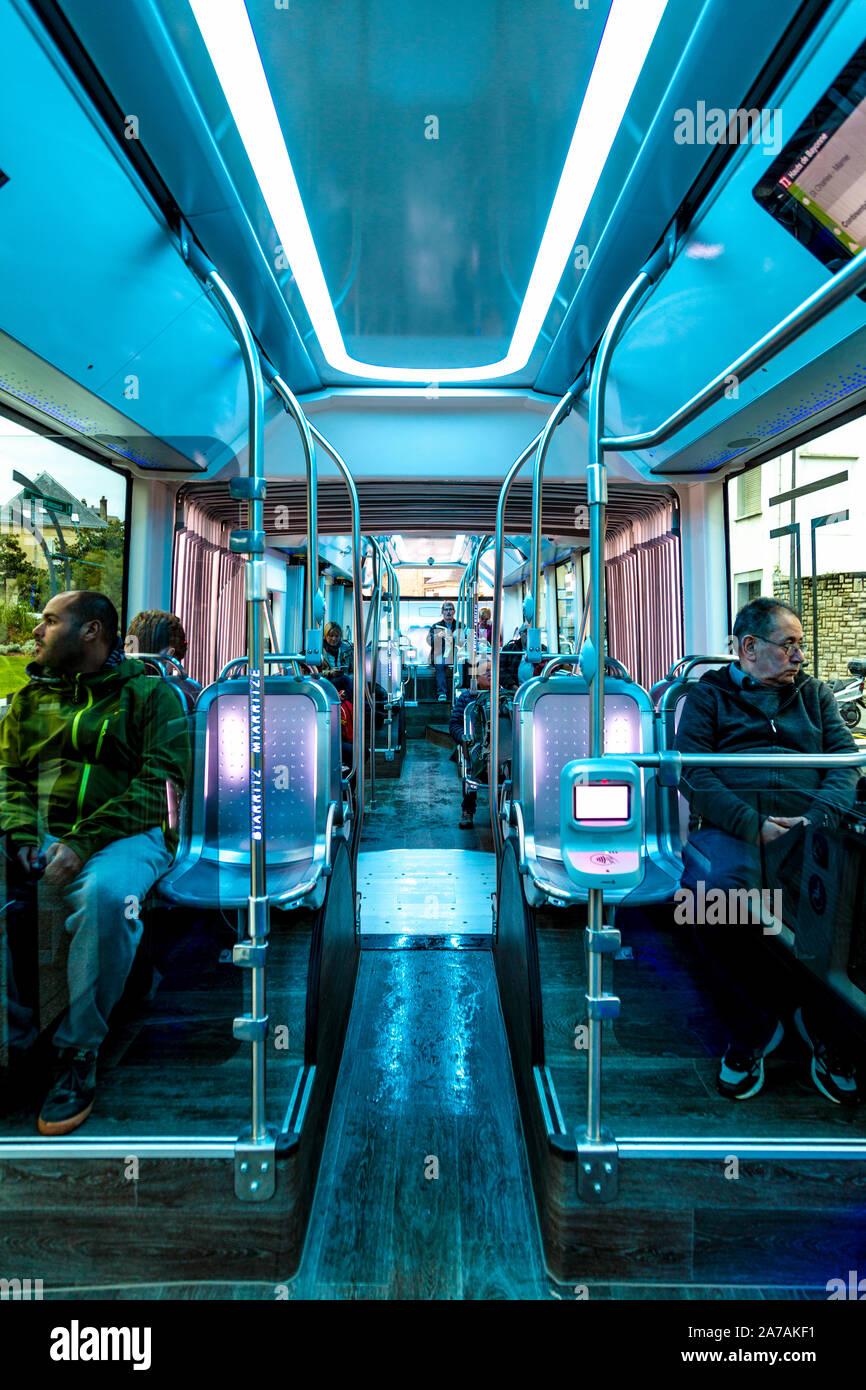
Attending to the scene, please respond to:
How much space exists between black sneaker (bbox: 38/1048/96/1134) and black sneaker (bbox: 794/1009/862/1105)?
1.96 m

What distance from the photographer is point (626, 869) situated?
1.60 m

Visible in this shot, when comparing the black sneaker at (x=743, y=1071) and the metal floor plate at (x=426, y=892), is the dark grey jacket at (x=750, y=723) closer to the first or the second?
the black sneaker at (x=743, y=1071)

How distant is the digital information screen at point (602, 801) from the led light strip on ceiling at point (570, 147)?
2.04 m

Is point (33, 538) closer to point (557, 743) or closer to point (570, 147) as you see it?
point (557, 743)

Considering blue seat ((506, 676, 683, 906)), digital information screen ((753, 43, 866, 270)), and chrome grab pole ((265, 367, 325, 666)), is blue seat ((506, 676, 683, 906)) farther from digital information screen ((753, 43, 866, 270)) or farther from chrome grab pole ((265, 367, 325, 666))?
digital information screen ((753, 43, 866, 270))

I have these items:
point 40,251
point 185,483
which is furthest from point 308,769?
point 185,483

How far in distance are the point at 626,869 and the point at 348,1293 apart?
3.73 feet

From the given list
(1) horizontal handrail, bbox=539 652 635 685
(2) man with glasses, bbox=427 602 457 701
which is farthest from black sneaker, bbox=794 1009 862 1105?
(2) man with glasses, bbox=427 602 457 701

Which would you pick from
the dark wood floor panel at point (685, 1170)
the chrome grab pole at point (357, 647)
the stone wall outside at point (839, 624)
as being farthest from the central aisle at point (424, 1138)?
the stone wall outside at point (839, 624)

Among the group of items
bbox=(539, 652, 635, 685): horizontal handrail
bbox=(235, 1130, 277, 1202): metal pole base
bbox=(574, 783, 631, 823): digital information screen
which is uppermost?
bbox=(539, 652, 635, 685): horizontal handrail

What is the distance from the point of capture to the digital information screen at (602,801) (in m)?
1.58

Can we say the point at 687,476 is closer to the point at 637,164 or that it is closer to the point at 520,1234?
the point at 637,164

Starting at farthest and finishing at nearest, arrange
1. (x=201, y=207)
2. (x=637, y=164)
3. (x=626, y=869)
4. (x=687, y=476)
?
(x=687, y=476) → (x=201, y=207) → (x=637, y=164) → (x=626, y=869)

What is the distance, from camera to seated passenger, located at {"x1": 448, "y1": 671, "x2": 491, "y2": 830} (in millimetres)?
5594
